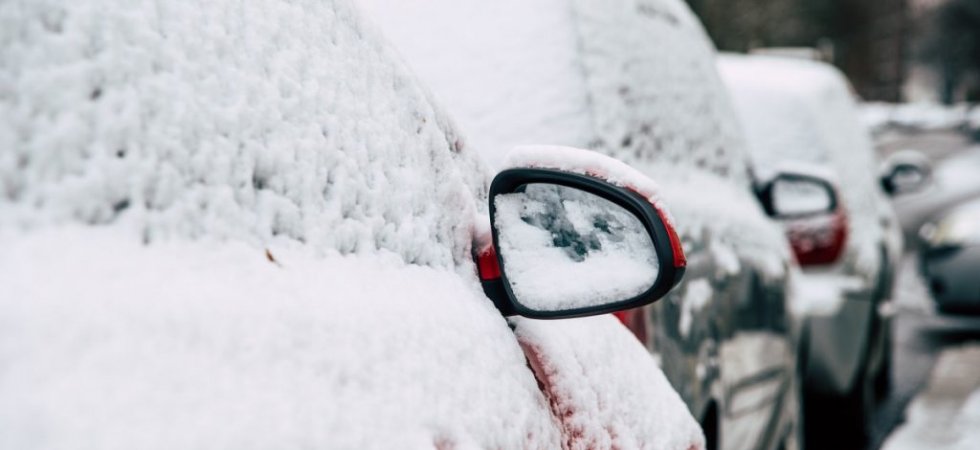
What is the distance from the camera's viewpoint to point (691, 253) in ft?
8.84

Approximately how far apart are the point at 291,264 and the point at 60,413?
38cm

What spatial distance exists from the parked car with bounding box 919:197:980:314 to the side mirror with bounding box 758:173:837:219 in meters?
3.54

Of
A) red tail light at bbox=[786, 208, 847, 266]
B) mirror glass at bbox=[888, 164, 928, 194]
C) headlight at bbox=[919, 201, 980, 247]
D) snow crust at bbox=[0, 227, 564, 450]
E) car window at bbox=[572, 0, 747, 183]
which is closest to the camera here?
snow crust at bbox=[0, 227, 564, 450]

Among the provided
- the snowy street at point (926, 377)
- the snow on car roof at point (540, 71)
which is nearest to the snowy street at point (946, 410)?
the snowy street at point (926, 377)

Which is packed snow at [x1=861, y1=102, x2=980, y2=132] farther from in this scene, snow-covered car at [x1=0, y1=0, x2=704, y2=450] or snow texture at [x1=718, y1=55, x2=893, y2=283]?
snow-covered car at [x1=0, y1=0, x2=704, y2=450]

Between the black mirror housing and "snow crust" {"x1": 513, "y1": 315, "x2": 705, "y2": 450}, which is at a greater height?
the black mirror housing

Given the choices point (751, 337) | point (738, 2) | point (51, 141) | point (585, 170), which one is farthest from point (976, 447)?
point (738, 2)

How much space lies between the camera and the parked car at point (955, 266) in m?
7.72

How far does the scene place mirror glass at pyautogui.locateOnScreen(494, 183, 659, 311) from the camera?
Answer: 1536 millimetres

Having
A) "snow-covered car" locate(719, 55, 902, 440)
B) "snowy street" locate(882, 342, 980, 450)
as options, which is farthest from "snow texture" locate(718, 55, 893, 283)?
"snowy street" locate(882, 342, 980, 450)

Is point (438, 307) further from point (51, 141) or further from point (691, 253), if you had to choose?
point (691, 253)

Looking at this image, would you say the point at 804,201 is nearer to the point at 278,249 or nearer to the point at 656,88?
the point at 656,88

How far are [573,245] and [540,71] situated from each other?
1.23m

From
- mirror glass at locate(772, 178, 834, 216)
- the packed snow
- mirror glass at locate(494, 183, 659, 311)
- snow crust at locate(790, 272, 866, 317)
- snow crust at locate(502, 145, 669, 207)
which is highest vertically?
snow crust at locate(502, 145, 669, 207)
